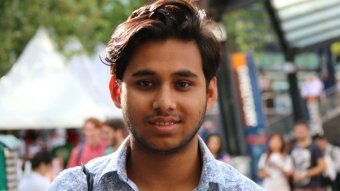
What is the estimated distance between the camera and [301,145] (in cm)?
1189

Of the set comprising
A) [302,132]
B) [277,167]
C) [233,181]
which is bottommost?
[277,167]

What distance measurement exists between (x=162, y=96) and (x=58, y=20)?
19515 mm

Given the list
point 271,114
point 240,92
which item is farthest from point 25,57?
point 271,114

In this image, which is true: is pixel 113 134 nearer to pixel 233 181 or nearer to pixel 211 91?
pixel 211 91

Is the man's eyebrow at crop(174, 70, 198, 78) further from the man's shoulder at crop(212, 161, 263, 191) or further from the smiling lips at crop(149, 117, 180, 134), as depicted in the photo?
the man's shoulder at crop(212, 161, 263, 191)

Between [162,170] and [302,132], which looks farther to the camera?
[302,132]

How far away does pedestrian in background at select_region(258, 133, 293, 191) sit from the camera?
11.7 meters

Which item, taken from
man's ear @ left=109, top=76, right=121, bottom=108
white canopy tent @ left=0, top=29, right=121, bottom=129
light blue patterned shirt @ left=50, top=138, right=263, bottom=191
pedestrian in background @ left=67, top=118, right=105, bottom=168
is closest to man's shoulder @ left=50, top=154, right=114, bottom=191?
light blue patterned shirt @ left=50, top=138, right=263, bottom=191

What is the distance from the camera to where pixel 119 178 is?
92.5 inches

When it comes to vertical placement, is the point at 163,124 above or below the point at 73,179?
above

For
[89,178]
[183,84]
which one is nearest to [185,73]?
[183,84]

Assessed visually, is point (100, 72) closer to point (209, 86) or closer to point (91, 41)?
point (91, 41)

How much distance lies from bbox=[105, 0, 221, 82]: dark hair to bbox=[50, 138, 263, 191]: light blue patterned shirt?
0.24 metres

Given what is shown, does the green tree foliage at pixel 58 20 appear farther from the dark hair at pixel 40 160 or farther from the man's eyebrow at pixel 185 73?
the man's eyebrow at pixel 185 73
